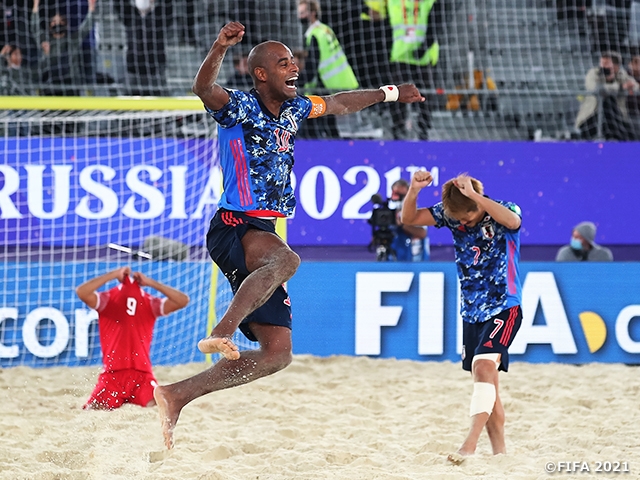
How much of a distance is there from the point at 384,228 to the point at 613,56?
3617 mm

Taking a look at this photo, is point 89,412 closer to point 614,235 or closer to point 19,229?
point 19,229

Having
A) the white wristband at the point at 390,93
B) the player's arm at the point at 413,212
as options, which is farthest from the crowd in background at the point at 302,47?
the white wristband at the point at 390,93

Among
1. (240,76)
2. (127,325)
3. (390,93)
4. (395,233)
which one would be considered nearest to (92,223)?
(240,76)

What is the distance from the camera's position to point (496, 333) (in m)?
5.38

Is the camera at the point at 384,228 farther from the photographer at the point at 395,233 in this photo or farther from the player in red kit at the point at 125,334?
the player in red kit at the point at 125,334

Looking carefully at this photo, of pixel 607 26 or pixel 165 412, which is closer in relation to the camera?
pixel 165 412

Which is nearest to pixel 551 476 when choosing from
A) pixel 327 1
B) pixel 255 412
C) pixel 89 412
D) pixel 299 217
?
pixel 255 412

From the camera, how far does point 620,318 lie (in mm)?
9078

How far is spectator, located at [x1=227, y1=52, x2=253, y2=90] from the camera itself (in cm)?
1039

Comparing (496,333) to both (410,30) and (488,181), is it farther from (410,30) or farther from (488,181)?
(410,30)

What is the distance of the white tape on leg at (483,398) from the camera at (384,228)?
4.05 meters

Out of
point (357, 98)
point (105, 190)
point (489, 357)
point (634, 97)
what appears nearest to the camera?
point (357, 98)

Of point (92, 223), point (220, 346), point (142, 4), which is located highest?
point (142, 4)

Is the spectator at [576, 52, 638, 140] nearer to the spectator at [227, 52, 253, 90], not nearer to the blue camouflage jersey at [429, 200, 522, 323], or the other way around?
the spectator at [227, 52, 253, 90]
